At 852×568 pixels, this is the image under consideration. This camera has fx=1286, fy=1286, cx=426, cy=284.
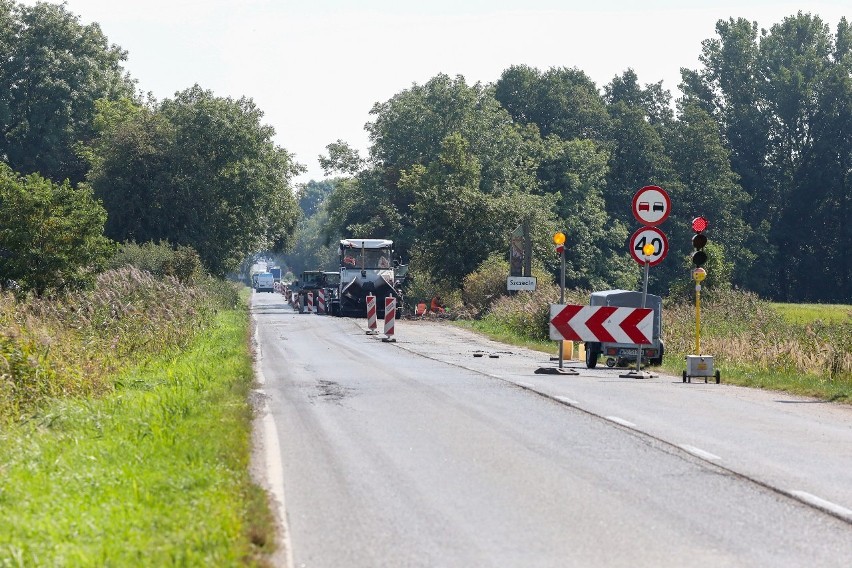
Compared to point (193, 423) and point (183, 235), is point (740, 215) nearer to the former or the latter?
point (183, 235)

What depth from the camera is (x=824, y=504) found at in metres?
9.30

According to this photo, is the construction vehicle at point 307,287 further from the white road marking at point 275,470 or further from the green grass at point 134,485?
the white road marking at point 275,470

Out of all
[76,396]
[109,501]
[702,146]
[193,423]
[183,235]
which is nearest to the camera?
[109,501]

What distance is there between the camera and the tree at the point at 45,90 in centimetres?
7894

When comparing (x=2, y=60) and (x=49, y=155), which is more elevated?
(x=2, y=60)

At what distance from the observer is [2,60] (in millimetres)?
78875

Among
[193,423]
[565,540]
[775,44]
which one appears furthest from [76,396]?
[775,44]

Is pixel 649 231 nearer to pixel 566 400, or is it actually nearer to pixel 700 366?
pixel 700 366

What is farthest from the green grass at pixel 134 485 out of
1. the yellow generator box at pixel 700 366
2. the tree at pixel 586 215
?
the tree at pixel 586 215

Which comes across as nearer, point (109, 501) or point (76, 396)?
point (109, 501)

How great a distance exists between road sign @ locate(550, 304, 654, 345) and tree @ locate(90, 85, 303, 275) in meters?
42.7

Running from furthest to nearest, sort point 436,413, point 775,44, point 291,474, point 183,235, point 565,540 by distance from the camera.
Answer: point 775,44 → point 183,235 → point 436,413 → point 291,474 → point 565,540

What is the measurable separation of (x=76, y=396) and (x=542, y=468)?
7619 millimetres

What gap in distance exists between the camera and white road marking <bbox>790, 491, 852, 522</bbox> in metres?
8.93
